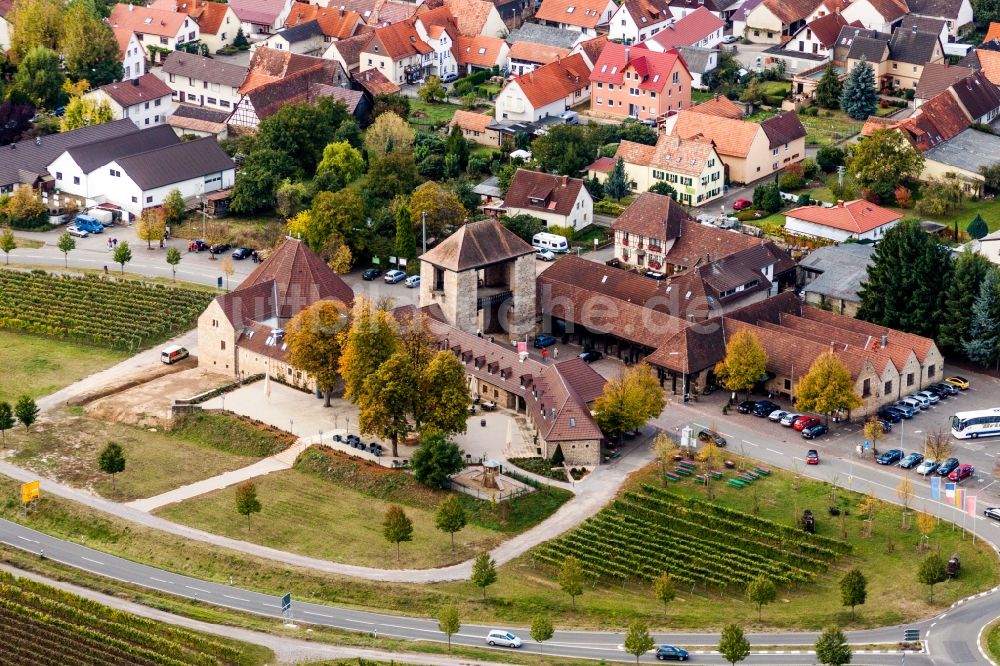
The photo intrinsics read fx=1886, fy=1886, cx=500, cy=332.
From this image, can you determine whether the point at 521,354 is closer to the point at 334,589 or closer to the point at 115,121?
the point at 334,589

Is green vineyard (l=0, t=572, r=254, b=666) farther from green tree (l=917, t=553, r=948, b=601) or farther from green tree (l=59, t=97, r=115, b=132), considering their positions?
green tree (l=59, t=97, r=115, b=132)

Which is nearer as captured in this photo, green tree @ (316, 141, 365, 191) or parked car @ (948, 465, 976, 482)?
parked car @ (948, 465, 976, 482)

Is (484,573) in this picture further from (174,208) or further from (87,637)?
(174,208)

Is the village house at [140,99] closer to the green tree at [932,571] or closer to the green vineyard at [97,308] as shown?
the green vineyard at [97,308]

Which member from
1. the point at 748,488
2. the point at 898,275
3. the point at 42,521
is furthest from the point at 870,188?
the point at 42,521

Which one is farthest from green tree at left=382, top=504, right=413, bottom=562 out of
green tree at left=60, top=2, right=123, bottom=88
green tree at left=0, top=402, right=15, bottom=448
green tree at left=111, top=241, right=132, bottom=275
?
green tree at left=60, top=2, right=123, bottom=88

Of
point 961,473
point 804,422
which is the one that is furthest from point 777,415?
point 961,473

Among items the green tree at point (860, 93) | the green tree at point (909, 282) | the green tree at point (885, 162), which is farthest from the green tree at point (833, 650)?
the green tree at point (860, 93)
